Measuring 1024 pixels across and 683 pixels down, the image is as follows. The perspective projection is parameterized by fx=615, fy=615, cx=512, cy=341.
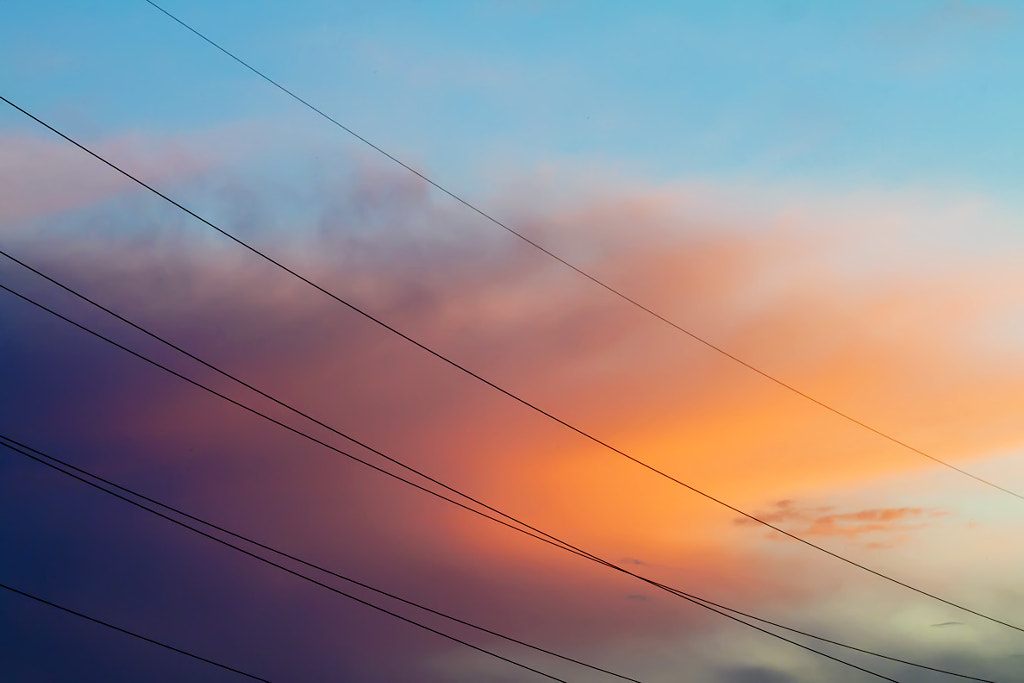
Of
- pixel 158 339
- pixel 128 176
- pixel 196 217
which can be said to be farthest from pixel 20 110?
pixel 158 339

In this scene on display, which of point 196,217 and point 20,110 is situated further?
point 196,217

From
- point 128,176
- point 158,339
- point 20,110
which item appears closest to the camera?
point 20,110

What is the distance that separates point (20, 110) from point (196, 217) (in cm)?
Answer: 615

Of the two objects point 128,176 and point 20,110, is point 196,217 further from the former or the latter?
point 20,110

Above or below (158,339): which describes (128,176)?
above

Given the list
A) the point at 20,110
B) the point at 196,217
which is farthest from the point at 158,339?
the point at 20,110

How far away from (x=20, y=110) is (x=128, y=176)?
3606 millimetres

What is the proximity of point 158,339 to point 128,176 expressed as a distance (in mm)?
6342

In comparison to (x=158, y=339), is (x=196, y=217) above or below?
above

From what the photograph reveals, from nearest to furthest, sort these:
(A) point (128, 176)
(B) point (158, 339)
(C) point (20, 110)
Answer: (C) point (20, 110), (A) point (128, 176), (B) point (158, 339)

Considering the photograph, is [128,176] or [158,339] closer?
[128,176]

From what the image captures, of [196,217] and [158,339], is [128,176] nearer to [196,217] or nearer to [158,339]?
[196,217]

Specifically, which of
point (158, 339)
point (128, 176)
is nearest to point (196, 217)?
point (128, 176)

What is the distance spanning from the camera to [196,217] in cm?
2427
